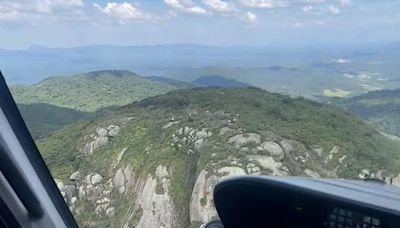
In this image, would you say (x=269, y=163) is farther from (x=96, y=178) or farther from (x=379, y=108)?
(x=379, y=108)

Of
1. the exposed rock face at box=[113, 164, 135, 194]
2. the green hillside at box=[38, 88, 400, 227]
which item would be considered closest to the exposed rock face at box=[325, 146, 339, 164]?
the green hillside at box=[38, 88, 400, 227]

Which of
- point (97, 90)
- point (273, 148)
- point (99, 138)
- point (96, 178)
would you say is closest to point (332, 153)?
point (273, 148)

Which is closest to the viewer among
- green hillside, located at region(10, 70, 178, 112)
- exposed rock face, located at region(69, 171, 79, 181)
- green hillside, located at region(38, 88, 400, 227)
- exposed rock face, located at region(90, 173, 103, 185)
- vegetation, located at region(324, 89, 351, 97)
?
exposed rock face, located at region(69, 171, 79, 181)

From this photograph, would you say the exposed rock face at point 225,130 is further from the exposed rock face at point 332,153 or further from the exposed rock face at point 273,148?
the exposed rock face at point 332,153

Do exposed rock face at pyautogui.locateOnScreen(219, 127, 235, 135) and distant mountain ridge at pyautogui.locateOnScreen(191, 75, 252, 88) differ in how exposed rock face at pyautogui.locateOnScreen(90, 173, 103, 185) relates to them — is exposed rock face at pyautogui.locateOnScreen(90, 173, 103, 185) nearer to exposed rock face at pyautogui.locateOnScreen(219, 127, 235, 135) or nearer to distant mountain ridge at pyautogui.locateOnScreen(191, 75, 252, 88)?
exposed rock face at pyautogui.locateOnScreen(219, 127, 235, 135)

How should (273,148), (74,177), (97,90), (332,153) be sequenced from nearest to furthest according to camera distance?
1. (74,177)
2. (332,153)
3. (273,148)
4. (97,90)

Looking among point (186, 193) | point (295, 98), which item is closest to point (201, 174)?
point (186, 193)

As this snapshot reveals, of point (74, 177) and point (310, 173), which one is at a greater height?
point (310, 173)

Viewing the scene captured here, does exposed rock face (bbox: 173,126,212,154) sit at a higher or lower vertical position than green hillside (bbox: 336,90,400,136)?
lower
